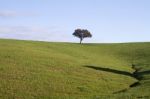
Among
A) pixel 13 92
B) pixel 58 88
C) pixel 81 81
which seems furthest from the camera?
pixel 81 81

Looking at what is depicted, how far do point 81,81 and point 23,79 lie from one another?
6.30 m

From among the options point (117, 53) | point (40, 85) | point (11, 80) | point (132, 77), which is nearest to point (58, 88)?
point (40, 85)

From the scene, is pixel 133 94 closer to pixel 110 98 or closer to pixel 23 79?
pixel 110 98

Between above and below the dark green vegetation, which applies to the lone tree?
above

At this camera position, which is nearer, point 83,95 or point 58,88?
point 83,95

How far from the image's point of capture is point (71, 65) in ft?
180

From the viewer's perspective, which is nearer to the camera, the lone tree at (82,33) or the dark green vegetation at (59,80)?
the dark green vegetation at (59,80)

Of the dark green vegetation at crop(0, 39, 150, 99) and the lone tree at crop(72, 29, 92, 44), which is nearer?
the dark green vegetation at crop(0, 39, 150, 99)

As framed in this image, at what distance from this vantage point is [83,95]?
3691 cm

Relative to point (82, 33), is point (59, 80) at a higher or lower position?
lower

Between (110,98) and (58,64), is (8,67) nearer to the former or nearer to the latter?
(58,64)

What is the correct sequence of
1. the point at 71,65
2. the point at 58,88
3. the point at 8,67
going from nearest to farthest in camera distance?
the point at 58,88 < the point at 8,67 < the point at 71,65

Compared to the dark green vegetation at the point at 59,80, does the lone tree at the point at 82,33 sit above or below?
above

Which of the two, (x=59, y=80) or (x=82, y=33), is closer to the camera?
(x=59, y=80)
